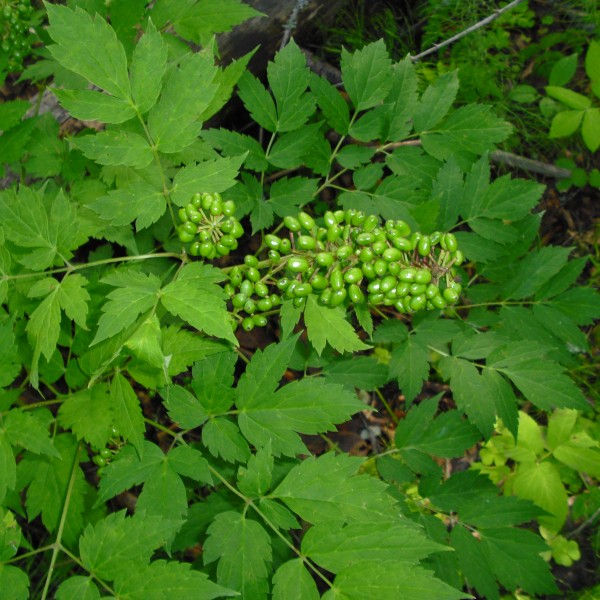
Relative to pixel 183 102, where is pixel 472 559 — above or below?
below

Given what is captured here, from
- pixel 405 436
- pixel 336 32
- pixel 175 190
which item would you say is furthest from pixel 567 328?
pixel 336 32

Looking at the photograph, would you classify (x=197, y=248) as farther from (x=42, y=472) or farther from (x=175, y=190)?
(x=42, y=472)

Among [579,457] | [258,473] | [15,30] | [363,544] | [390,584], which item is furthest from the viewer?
[579,457]

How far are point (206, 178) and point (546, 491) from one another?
2855 mm

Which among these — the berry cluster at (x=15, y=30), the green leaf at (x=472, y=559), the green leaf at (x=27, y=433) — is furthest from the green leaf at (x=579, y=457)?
the berry cluster at (x=15, y=30)

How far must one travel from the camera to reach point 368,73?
246 cm

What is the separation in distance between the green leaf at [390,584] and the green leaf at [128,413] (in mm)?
958

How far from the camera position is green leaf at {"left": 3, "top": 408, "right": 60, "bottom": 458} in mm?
2062

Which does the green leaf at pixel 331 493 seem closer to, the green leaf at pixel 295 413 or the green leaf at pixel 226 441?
the green leaf at pixel 295 413

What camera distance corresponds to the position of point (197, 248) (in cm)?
199

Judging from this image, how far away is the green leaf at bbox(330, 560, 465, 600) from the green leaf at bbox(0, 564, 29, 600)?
3.66 feet

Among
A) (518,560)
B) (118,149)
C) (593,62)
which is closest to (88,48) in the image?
(118,149)

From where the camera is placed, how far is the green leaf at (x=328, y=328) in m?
2.05

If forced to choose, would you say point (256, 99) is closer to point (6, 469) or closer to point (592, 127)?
point (6, 469)
